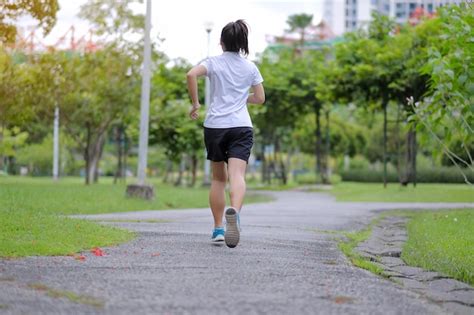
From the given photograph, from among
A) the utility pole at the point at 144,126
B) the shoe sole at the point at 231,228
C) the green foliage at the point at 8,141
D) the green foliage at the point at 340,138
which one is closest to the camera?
the shoe sole at the point at 231,228

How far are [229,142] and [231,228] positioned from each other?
71 centimetres

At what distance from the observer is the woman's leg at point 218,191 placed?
6977mm

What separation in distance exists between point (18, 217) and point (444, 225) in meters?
5.87

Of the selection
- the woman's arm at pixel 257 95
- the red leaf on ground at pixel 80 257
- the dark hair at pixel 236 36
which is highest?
the dark hair at pixel 236 36

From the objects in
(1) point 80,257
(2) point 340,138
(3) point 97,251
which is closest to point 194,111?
(3) point 97,251

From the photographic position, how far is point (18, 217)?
825 cm

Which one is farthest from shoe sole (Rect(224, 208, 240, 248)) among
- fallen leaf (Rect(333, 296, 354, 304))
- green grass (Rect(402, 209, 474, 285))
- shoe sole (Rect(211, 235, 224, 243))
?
fallen leaf (Rect(333, 296, 354, 304))

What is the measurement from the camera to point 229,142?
6.77m

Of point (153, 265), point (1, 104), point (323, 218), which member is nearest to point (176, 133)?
point (1, 104)

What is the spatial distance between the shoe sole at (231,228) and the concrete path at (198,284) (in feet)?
0.26

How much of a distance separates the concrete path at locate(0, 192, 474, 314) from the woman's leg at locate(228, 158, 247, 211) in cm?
38

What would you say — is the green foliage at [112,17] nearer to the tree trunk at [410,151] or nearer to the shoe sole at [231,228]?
the tree trunk at [410,151]

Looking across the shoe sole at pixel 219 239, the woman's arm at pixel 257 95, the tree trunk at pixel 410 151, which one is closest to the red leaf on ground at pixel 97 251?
the shoe sole at pixel 219 239

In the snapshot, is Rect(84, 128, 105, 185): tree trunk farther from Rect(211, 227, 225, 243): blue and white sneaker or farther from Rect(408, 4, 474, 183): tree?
Rect(211, 227, 225, 243): blue and white sneaker
